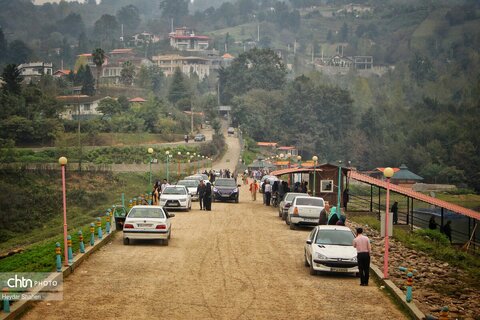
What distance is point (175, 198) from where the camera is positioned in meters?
42.2

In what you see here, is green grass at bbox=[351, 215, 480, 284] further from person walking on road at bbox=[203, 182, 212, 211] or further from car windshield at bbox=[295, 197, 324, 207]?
person walking on road at bbox=[203, 182, 212, 211]

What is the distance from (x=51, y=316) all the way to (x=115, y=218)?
15417 millimetres

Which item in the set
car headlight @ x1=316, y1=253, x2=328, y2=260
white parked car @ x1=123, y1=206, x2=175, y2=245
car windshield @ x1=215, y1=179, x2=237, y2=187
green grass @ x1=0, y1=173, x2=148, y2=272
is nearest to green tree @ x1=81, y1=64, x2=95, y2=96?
green grass @ x1=0, y1=173, x2=148, y2=272

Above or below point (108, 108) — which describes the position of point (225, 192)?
below

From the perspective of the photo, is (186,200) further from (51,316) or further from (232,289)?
(51,316)

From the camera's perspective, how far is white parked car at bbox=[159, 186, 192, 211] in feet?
138

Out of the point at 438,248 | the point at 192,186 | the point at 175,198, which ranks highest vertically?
the point at 175,198

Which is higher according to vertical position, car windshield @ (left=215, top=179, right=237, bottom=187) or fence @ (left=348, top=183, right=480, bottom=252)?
car windshield @ (left=215, top=179, right=237, bottom=187)

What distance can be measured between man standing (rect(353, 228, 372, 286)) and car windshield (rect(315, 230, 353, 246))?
150 cm

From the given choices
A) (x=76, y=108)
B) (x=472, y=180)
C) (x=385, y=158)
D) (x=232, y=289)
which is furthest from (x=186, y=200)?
(x=385, y=158)

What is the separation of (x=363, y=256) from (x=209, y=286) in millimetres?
4006

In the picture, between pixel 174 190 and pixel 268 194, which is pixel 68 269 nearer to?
pixel 174 190

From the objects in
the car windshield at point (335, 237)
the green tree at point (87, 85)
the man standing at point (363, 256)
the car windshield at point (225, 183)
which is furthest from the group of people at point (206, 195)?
the green tree at point (87, 85)

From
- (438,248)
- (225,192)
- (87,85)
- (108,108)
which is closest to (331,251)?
(438,248)
